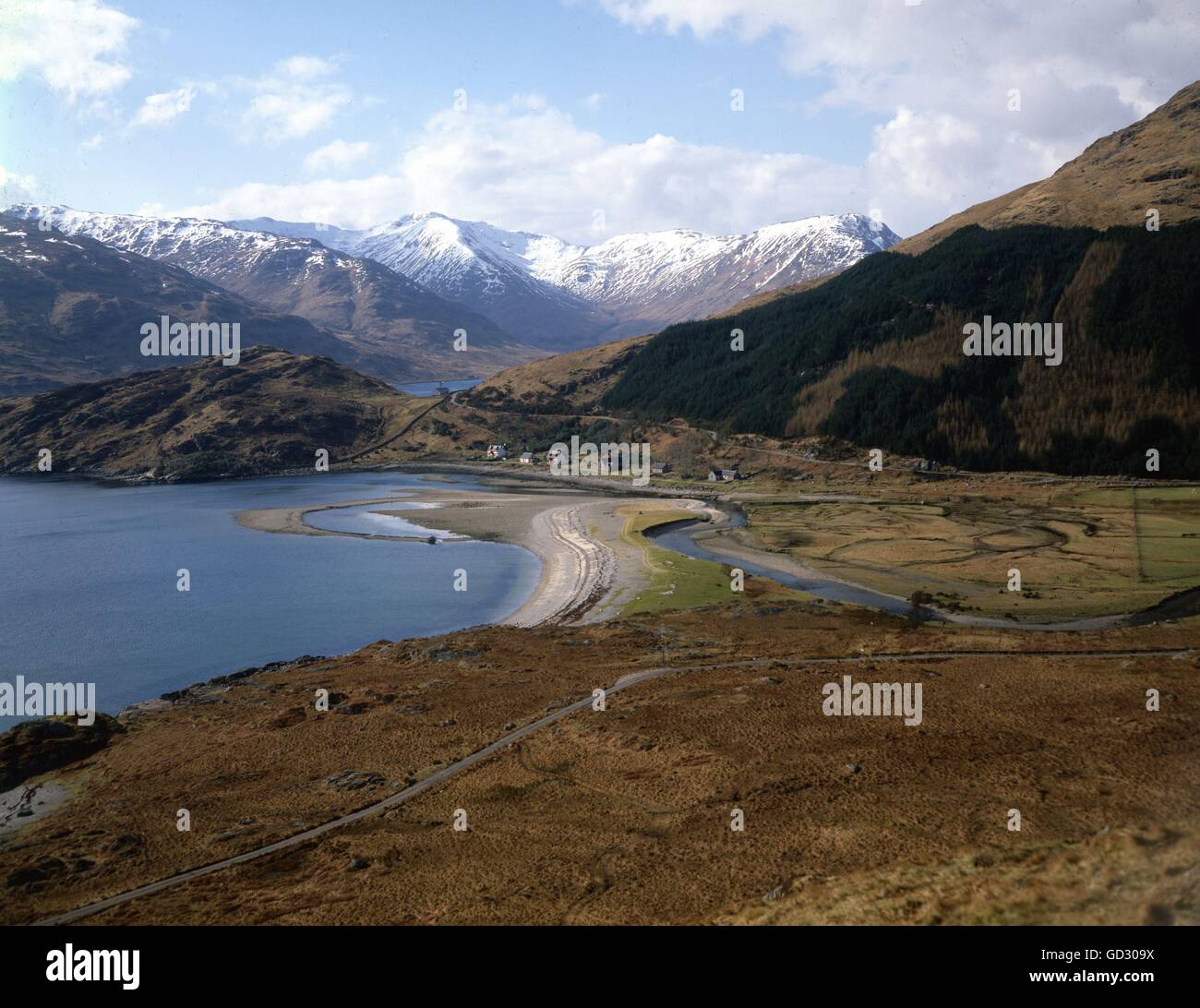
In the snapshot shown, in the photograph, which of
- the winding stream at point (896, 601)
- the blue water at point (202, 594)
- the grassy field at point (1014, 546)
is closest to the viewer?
the winding stream at point (896, 601)

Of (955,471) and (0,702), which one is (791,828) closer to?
(0,702)

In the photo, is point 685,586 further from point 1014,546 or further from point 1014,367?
point 1014,367

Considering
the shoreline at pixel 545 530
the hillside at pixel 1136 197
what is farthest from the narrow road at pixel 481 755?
the hillside at pixel 1136 197

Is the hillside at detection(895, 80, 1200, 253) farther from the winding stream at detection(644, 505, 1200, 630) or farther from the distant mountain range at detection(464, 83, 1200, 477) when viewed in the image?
the winding stream at detection(644, 505, 1200, 630)

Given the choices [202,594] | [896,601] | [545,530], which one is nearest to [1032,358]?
[545,530]

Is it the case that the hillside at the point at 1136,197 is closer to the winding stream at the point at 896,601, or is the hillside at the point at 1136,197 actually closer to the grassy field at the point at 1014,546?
the grassy field at the point at 1014,546
